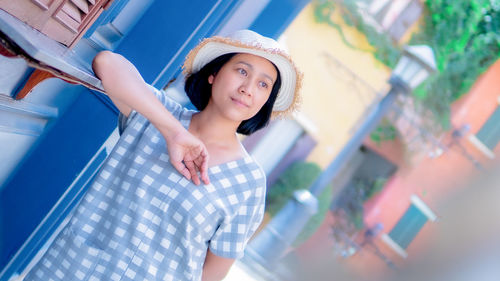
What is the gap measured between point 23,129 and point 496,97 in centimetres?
890

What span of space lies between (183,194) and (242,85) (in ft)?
1.20

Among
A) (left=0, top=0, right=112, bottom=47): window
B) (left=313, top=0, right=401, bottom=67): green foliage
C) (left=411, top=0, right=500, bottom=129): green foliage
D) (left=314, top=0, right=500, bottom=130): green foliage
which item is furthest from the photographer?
(left=411, top=0, right=500, bottom=129): green foliage

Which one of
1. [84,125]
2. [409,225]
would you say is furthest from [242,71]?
[409,225]

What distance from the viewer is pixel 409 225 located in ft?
29.4

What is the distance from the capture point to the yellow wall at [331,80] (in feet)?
24.9

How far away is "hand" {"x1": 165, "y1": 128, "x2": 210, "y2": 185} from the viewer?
128 cm

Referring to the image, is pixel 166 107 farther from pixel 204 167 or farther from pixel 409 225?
pixel 409 225

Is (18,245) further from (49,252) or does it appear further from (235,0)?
(235,0)

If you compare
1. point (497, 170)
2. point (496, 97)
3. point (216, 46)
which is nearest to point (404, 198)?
point (497, 170)

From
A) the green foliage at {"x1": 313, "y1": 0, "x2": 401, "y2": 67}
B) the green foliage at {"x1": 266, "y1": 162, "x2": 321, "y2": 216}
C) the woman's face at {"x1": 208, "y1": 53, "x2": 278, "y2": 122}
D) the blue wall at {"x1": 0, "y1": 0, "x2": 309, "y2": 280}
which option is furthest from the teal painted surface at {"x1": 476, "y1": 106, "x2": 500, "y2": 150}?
the woman's face at {"x1": 208, "y1": 53, "x2": 278, "y2": 122}

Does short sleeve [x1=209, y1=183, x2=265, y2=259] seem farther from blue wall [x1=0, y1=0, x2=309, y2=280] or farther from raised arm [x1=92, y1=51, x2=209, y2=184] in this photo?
blue wall [x1=0, y1=0, x2=309, y2=280]

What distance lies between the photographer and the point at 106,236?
4.66ft

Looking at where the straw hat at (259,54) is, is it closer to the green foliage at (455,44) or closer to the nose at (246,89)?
the nose at (246,89)

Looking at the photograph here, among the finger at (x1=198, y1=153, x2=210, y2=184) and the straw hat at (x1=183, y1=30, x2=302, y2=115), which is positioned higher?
the straw hat at (x1=183, y1=30, x2=302, y2=115)
